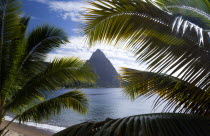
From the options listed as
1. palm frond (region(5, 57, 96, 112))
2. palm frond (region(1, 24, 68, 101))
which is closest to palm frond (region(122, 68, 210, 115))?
palm frond (region(5, 57, 96, 112))

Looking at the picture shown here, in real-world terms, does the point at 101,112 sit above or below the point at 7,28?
below

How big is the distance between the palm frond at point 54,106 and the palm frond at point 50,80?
240mm

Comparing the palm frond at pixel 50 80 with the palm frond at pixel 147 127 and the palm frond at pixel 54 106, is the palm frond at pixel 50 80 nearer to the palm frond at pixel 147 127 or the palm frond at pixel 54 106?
the palm frond at pixel 54 106

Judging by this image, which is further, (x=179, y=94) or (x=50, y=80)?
(x=50, y=80)

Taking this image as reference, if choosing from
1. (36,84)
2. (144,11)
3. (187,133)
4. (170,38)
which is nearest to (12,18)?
(36,84)

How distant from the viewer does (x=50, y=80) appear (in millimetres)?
5723

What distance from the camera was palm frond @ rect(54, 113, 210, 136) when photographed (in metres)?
1.62

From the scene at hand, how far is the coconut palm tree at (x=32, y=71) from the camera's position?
5141 millimetres

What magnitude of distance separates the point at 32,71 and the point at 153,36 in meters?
4.63

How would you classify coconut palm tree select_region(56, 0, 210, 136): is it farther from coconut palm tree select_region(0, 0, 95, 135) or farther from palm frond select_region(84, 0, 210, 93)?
coconut palm tree select_region(0, 0, 95, 135)

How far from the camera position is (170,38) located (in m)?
1.94

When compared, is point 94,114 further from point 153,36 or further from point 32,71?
point 153,36

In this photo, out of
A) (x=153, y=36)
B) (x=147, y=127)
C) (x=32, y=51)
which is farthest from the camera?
(x=32, y=51)

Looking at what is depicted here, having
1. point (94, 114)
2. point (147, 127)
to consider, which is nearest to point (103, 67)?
point (94, 114)
